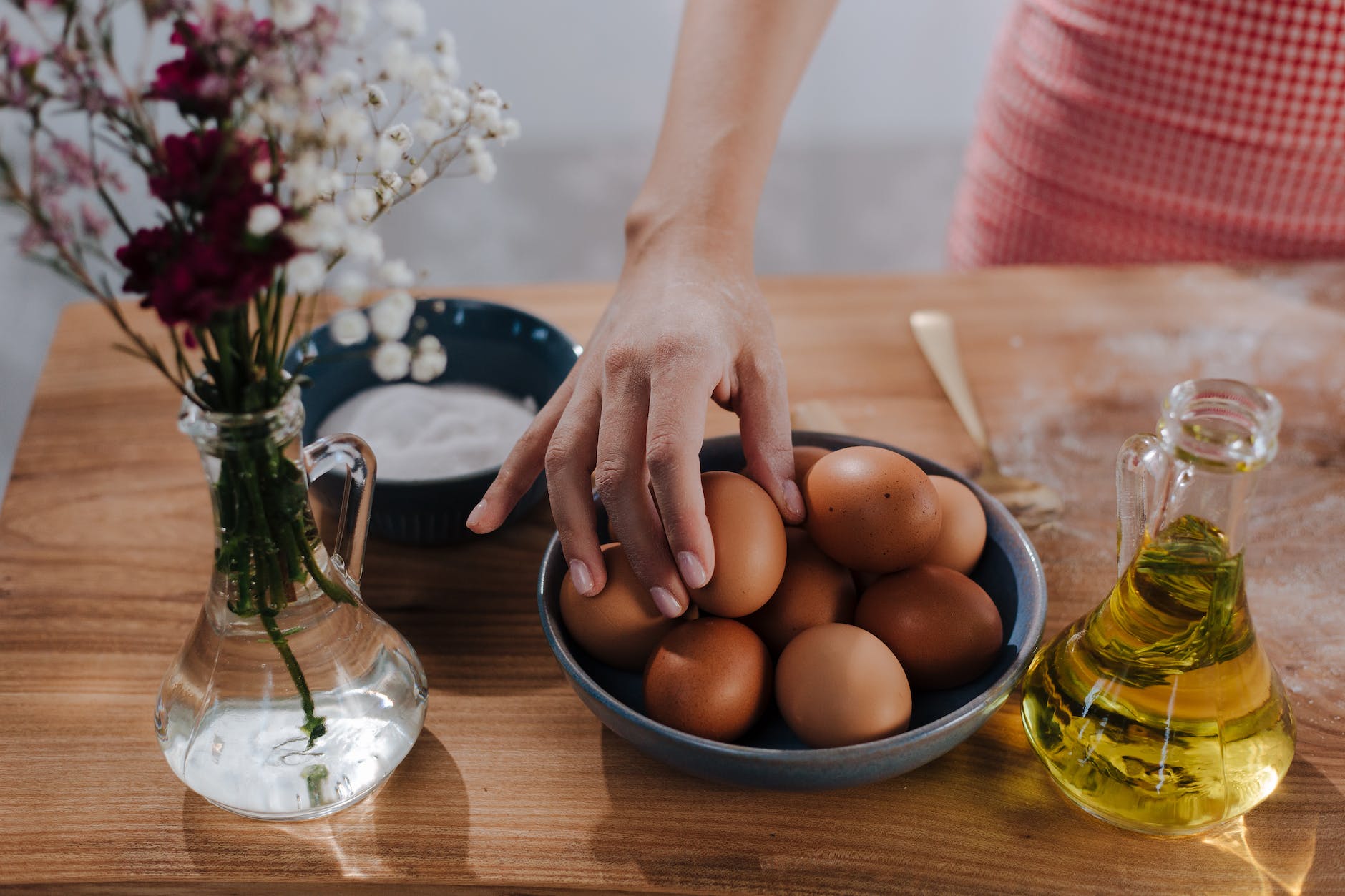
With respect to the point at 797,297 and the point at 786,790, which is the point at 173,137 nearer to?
the point at 786,790

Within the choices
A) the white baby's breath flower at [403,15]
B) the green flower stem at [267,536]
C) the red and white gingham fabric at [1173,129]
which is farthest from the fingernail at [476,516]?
the red and white gingham fabric at [1173,129]

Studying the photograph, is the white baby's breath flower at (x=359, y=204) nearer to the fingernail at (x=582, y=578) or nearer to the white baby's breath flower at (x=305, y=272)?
the white baby's breath flower at (x=305, y=272)

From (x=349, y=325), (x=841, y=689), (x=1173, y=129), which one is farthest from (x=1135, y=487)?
(x=1173, y=129)

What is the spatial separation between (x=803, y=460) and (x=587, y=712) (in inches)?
8.3

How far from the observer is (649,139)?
2.84 meters

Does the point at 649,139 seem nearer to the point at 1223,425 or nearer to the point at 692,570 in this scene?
the point at 692,570

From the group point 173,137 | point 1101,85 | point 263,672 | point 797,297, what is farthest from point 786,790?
point 1101,85

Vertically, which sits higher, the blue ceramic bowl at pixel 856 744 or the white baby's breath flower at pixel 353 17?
the white baby's breath flower at pixel 353 17

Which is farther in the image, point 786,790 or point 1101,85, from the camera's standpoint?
point 1101,85

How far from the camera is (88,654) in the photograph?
2.31ft

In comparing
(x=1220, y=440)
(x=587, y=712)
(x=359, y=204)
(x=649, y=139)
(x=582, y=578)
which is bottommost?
(x=649, y=139)

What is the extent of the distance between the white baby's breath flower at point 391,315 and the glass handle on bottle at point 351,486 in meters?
0.18

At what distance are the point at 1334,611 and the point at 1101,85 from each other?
0.72m

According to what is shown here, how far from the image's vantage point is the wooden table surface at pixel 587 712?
0.56 metres
